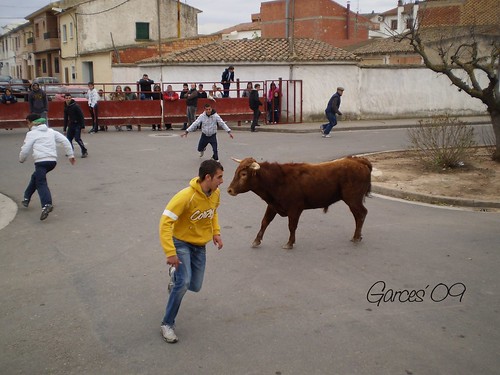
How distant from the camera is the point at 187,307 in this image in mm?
5230

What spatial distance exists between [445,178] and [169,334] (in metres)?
8.46

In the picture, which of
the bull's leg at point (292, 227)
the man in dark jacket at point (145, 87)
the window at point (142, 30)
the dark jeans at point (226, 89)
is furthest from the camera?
the window at point (142, 30)

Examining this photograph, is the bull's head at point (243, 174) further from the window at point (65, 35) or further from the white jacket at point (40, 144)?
the window at point (65, 35)

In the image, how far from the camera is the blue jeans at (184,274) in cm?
450

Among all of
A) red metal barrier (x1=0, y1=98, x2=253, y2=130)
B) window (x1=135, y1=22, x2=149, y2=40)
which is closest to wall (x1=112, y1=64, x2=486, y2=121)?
red metal barrier (x1=0, y1=98, x2=253, y2=130)

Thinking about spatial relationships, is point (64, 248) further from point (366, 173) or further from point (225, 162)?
point (225, 162)

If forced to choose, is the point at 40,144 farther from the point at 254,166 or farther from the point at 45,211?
the point at 254,166

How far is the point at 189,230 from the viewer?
15.3ft

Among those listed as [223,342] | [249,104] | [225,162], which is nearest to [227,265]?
[223,342]

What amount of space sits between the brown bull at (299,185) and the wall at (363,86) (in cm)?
1875

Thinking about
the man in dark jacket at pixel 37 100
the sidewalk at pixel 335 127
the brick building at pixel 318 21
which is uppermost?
the brick building at pixel 318 21

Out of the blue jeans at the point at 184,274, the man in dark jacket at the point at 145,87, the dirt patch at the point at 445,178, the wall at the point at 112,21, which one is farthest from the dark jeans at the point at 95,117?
the wall at the point at 112,21

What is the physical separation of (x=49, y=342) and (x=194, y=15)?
1946 inches

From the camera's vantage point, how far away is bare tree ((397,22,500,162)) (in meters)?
13.0
